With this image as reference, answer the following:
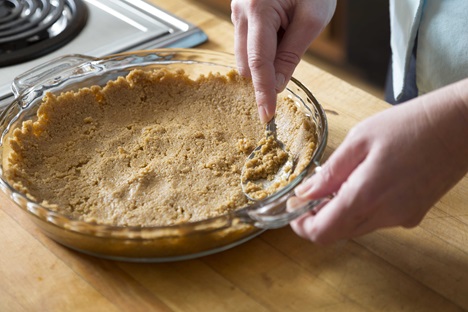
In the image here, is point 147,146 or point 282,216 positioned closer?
point 282,216

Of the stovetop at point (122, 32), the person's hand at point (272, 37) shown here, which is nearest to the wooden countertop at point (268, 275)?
the person's hand at point (272, 37)

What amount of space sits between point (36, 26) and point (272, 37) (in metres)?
0.59

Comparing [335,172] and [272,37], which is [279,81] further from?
[335,172]

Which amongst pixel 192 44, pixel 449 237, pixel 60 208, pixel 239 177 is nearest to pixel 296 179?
pixel 239 177

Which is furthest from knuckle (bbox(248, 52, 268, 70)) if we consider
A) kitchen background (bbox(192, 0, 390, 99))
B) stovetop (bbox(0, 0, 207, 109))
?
kitchen background (bbox(192, 0, 390, 99))

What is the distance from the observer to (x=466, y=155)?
0.71m

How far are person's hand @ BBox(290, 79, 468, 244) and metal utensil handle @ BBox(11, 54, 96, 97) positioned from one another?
0.57m

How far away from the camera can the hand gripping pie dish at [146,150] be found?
0.80m

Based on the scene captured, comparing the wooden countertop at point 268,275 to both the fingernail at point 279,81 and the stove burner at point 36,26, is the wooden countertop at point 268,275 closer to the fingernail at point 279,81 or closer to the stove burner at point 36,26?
the fingernail at point 279,81

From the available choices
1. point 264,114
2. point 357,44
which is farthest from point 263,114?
point 357,44

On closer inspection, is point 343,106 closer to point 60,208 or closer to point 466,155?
point 466,155

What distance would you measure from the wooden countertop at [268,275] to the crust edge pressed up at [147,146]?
2.6 inches

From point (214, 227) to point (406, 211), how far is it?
9.1 inches

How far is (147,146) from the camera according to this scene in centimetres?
100
